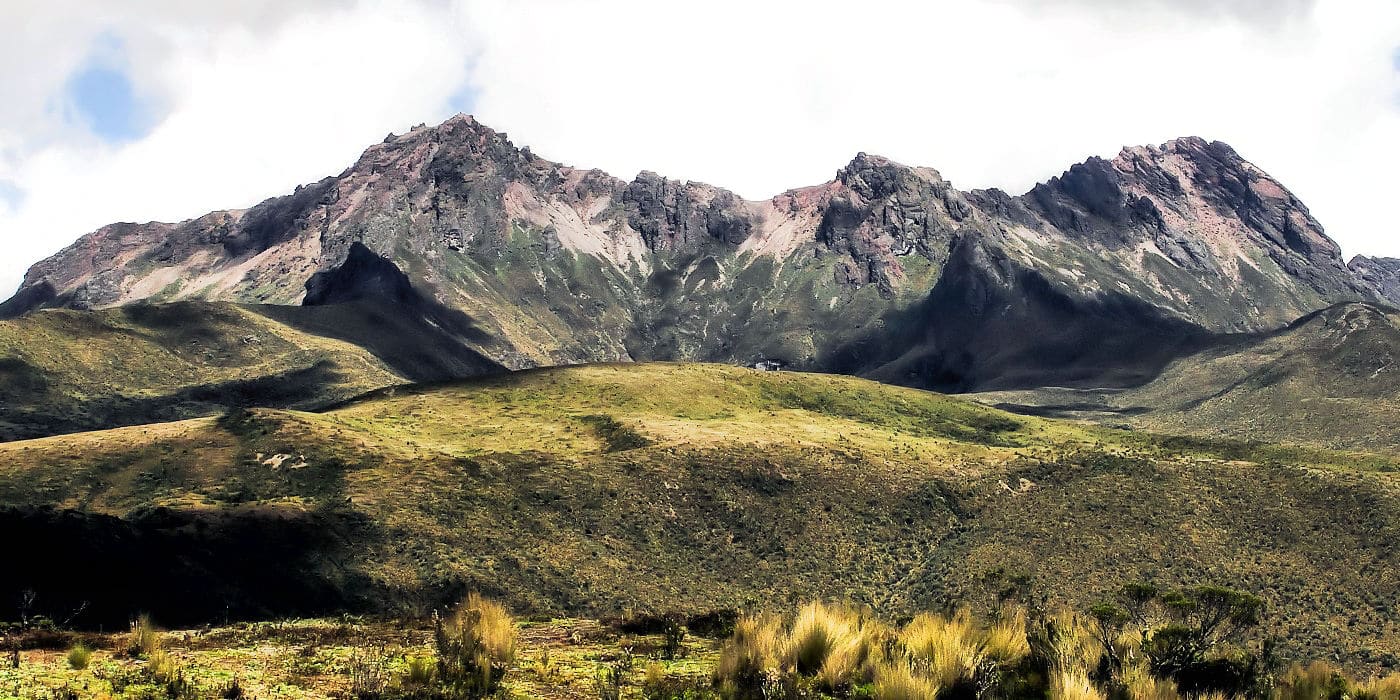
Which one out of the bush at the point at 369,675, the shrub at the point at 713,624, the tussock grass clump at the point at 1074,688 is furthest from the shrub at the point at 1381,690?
the bush at the point at 369,675

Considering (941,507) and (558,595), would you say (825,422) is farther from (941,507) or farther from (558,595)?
(558,595)

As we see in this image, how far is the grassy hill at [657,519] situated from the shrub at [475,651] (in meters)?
30.9

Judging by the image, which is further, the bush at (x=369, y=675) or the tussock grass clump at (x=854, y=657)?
the bush at (x=369, y=675)

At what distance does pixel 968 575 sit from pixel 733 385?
7957 cm

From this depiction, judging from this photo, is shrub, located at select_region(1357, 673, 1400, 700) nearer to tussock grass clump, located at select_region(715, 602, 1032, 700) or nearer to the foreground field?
tussock grass clump, located at select_region(715, 602, 1032, 700)

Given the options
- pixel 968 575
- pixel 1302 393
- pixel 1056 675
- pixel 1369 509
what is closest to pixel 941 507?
pixel 968 575

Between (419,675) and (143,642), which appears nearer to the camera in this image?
(419,675)

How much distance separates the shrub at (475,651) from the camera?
18.5 metres

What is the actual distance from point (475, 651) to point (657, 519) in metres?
72.0

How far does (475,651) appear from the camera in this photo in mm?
19828

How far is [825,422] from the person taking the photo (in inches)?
5458

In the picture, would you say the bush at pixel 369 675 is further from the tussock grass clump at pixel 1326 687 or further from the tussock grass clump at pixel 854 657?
the tussock grass clump at pixel 1326 687

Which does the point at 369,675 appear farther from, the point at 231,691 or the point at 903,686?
the point at 903,686

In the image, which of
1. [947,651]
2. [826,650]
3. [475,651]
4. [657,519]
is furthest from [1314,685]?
[657,519]
